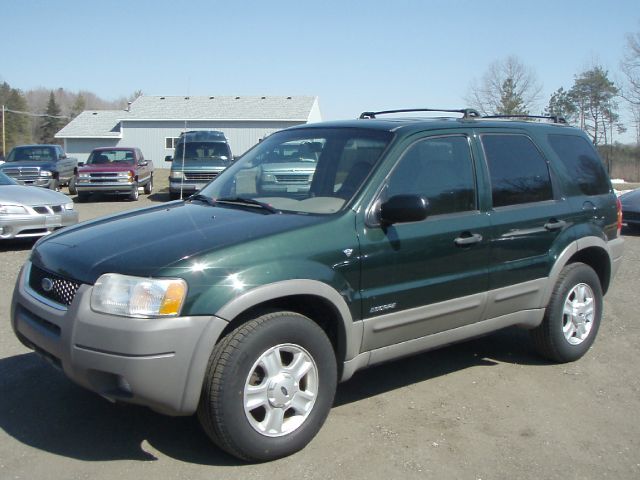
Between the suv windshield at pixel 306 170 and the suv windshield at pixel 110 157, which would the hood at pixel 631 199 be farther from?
the suv windshield at pixel 110 157

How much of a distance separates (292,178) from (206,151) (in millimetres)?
16246

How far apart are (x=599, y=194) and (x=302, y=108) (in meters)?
44.6

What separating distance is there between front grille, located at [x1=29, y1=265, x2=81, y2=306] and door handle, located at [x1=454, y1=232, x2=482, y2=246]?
2.38 metres

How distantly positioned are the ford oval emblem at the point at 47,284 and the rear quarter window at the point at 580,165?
3.88m

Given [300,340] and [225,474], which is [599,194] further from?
[225,474]

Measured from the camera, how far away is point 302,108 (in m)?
49.2

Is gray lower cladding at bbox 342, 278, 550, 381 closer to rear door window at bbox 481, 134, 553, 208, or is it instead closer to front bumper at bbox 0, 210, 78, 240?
rear door window at bbox 481, 134, 553, 208

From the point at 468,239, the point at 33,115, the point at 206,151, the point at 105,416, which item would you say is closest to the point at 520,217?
the point at 468,239

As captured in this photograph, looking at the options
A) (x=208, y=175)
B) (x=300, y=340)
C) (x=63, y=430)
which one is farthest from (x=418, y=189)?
(x=208, y=175)

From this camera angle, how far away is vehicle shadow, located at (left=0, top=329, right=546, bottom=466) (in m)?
3.85

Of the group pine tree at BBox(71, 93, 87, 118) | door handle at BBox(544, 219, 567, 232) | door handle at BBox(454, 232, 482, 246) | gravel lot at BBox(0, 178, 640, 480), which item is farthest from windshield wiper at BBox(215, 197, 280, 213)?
pine tree at BBox(71, 93, 87, 118)

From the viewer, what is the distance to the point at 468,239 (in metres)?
4.57

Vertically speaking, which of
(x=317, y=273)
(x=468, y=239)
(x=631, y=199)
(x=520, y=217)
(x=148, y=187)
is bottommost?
(x=148, y=187)

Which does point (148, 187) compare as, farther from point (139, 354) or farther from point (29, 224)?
point (139, 354)
